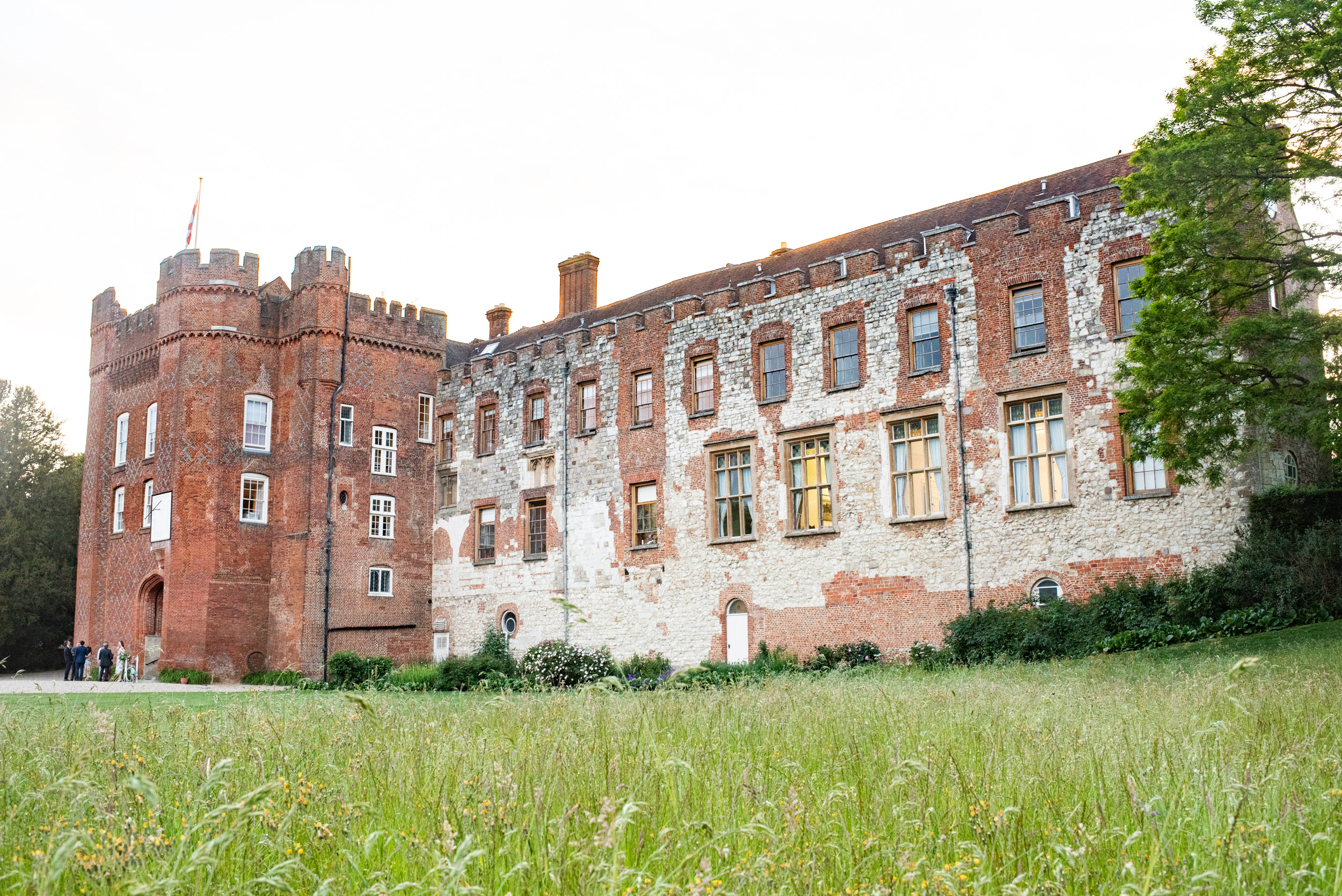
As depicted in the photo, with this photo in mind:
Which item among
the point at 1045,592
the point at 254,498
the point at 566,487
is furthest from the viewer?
the point at 254,498

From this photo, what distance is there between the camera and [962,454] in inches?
959

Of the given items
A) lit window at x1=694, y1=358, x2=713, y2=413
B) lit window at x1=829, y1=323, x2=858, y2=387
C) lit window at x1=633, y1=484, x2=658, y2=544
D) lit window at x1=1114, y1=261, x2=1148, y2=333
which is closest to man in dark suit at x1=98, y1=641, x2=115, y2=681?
lit window at x1=633, y1=484, x2=658, y2=544

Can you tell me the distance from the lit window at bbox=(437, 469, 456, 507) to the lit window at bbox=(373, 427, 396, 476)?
1.67 meters

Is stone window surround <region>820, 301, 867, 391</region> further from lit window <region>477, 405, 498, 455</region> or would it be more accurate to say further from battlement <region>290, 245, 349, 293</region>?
battlement <region>290, 245, 349, 293</region>

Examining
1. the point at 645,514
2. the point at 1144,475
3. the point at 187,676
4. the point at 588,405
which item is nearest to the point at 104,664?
the point at 187,676

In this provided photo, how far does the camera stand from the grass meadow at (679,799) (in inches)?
127

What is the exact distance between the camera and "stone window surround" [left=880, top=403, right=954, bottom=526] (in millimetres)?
24516

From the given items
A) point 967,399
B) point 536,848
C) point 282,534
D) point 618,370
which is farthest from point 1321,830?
point 282,534

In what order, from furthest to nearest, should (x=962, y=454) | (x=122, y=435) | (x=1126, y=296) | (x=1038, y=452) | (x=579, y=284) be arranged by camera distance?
(x=579, y=284)
(x=122, y=435)
(x=962, y=454)
(x=1038, y=452)
(x=1126, y=296)

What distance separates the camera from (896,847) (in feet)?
11.6

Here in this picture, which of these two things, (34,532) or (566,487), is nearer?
(566,487)

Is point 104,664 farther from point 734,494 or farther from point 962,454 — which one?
point 962,454

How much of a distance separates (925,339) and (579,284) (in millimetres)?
19081

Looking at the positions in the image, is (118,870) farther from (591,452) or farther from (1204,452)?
(591,452)
